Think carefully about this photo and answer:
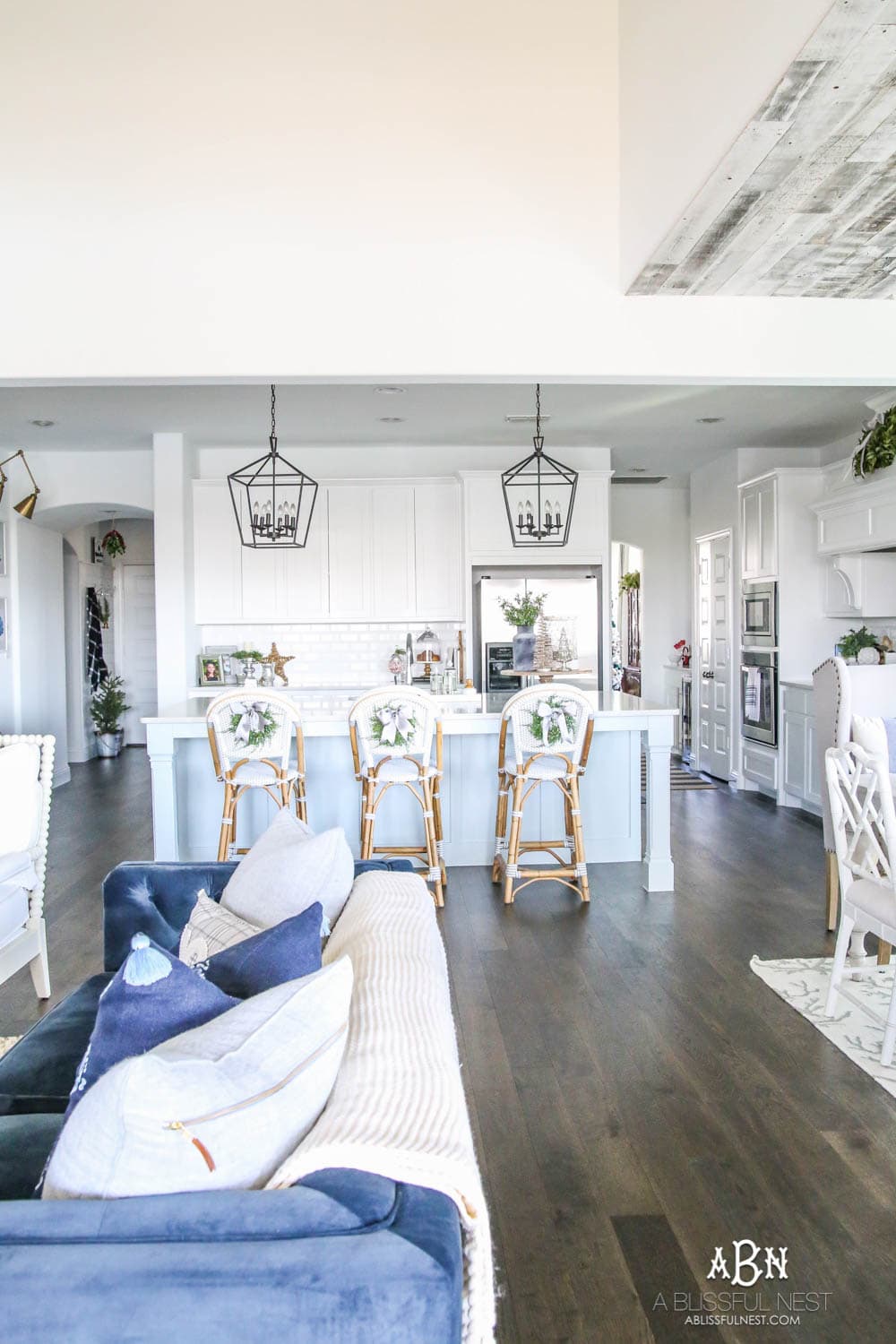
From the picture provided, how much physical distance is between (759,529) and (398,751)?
420 cm

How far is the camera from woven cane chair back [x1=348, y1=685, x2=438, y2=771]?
440 centimetres

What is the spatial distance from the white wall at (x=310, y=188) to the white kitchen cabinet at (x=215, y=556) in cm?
404

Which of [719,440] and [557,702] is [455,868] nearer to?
[557,702]

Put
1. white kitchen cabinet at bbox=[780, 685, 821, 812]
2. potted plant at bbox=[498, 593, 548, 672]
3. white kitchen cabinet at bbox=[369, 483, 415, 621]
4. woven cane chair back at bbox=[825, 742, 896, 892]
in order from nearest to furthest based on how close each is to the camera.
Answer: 1. woven cane chair back at bbox=[825, 742, 896, 892]
2. white kitchen cabinet at bbox=[780, 685, 821, 812]
3. potted plant at bbox=[498, 593, 548, 672]
4. white kitchen cabinet at bbox=[369, 483, 415, 621]

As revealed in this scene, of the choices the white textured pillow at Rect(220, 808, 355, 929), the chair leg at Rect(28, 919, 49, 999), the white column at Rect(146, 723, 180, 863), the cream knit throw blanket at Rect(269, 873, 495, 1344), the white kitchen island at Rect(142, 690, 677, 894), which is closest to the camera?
the cream knit throw blanket at Rect(269, 873, 495, 1344)

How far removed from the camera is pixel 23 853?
323 cm

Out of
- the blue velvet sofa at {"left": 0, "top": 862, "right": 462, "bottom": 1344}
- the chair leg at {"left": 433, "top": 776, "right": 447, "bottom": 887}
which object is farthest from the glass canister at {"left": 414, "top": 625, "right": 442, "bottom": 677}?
the blue velvet sofa at {"left": 0, "top": 862, "right": 462, "bottom": 1344}

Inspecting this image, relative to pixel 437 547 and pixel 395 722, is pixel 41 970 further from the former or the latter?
pixel 437 547

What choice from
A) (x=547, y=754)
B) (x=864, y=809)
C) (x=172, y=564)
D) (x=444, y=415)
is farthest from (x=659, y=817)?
(x=172, y=564)

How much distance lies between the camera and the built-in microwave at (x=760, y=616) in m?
7.10

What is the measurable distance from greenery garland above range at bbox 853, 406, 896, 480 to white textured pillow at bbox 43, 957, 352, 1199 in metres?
5.51

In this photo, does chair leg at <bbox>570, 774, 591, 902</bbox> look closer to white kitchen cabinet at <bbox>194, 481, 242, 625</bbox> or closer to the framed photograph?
the framed photograph

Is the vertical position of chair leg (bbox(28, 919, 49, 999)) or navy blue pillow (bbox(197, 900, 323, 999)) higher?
navy blue pillow (bbox(197, 900, 323, 999))

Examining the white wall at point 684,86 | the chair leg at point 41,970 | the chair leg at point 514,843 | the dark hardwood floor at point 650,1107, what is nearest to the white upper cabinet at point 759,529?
the dark hardwood floor at point 650,1107
